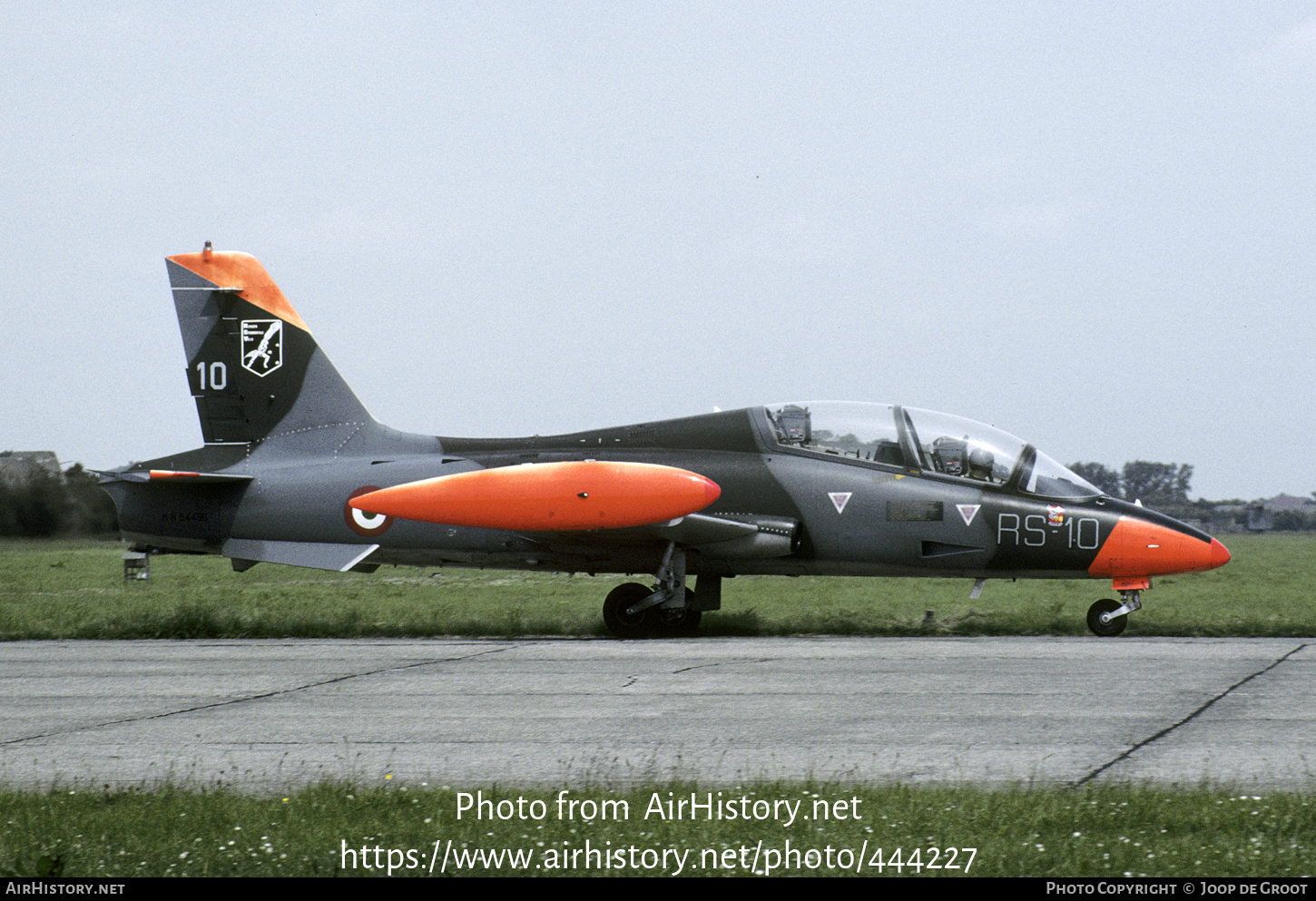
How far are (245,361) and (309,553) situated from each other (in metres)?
3.17

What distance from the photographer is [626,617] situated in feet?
50.5

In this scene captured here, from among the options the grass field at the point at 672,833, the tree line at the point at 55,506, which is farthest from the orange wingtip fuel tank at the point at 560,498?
the tree line at the point at 55,506

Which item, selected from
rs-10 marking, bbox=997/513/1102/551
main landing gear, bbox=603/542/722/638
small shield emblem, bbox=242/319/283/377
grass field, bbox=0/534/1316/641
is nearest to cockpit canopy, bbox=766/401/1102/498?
rs-10 marking, bbox=997/513/1102/551

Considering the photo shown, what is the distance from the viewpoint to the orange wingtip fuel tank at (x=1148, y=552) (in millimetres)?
14531

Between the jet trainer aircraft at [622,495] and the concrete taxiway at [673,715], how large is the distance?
183cm

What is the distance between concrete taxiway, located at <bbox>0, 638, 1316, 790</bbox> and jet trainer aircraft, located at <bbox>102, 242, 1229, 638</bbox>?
6.00ft

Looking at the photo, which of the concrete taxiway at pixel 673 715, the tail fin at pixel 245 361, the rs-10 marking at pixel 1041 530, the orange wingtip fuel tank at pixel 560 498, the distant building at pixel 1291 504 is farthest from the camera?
the distant building at pixel 1291 504

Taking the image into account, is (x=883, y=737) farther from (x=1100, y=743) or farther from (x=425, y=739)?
(x=425, y=739)

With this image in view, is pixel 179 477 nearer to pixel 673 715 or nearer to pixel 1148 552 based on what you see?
pixel 673 715

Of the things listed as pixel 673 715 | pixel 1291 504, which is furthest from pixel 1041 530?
pixel 1291 504

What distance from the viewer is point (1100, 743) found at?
25.1ft

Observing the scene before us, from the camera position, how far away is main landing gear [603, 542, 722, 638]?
15.4 meters

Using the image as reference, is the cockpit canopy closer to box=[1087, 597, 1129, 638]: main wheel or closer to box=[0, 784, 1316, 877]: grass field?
box=[1087, 597, 1129, 638]: main wheel

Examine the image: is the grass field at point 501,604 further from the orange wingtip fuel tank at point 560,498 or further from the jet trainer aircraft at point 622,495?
the orange wingtip fuel tank at point 560,498
